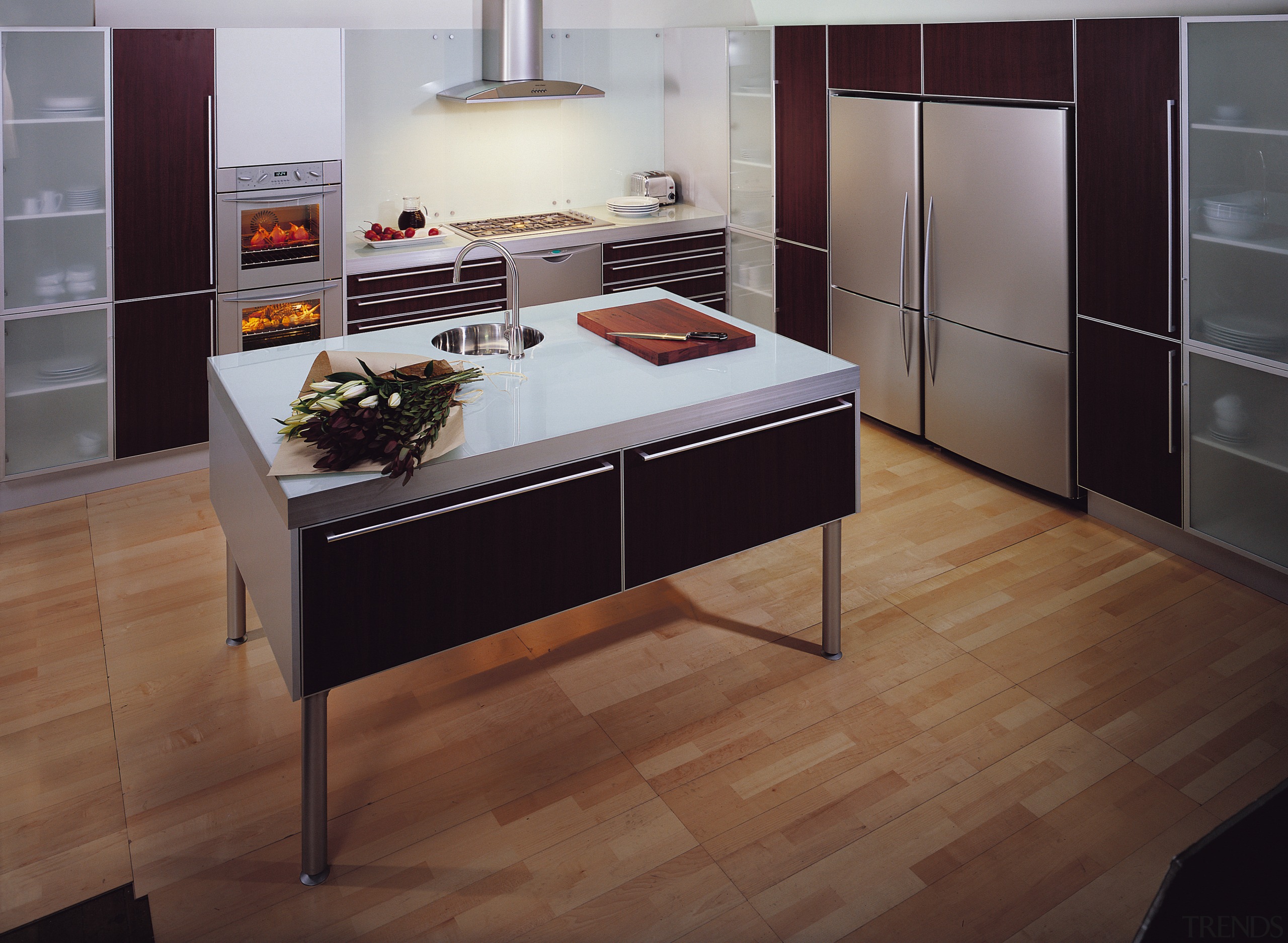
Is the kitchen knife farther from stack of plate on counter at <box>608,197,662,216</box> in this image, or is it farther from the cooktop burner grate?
stack of plate on counter at <box>608,197,662,216</box>

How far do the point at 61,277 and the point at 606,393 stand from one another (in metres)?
2.69

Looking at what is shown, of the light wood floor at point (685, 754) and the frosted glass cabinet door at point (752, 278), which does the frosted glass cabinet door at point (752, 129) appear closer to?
the frosted glass cabinet door at point (752, 278)

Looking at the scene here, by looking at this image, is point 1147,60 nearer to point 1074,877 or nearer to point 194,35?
point 1074,877

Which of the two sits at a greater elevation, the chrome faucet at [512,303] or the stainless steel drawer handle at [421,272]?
the stainless steel drawer handle at [421,272]

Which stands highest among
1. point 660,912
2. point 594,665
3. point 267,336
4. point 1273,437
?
point 267,336

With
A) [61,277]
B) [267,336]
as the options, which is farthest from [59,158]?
[267,336]

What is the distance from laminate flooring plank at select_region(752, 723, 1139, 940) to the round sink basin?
1636 millimetres

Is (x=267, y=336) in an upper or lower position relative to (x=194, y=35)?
lower

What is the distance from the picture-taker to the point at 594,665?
124 inches

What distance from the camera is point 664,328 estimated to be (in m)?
3.03

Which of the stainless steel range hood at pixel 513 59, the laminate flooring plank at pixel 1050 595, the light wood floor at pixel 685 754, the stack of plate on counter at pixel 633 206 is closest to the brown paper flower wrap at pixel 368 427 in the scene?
the light wood floor at pixel 685 754

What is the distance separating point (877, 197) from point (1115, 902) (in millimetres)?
3142

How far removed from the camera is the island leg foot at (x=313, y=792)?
7.29 feet

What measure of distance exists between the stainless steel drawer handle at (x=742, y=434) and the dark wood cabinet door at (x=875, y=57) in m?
2.08
